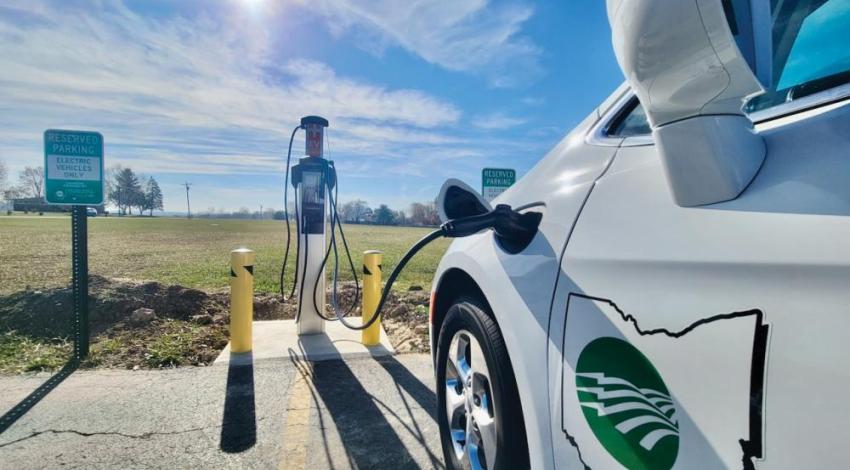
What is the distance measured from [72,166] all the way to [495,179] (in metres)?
5.12

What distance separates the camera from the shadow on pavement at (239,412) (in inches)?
110

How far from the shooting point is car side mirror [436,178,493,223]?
6.22 feet

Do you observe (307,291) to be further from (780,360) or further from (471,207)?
(780,360)

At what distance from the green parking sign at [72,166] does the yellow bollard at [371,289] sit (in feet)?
8.63

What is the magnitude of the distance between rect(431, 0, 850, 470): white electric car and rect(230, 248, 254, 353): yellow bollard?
11.2 ft

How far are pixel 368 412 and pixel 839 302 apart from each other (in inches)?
117

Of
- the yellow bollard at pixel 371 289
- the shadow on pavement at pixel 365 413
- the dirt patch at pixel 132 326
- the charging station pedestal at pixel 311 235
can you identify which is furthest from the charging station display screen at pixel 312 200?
the shadow on pavement at pixel 365 413

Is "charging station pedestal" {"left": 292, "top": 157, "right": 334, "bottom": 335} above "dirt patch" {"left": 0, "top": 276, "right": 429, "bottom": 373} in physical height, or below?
above

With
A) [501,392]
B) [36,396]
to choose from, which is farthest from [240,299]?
[501,392]

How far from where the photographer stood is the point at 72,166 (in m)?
4.12

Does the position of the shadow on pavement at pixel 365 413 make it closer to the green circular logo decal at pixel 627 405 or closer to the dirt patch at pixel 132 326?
the dirt patch at pixel 132 326

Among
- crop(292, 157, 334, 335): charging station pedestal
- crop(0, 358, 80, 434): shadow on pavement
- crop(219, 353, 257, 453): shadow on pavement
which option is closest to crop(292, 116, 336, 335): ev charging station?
crop(292, 157, 334, 335): charging station pedestal

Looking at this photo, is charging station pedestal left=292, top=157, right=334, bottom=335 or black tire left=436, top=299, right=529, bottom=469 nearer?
black tire left=436, top=299, right=529, bottom=469

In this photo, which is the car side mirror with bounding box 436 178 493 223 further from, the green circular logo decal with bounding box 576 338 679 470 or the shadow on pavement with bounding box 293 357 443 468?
the shadow on pavement with bounding box 293 357 443 468
